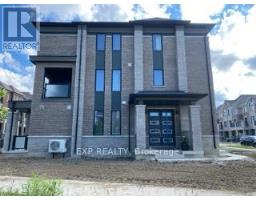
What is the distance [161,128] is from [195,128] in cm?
233

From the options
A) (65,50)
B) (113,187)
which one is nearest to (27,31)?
(65,50)

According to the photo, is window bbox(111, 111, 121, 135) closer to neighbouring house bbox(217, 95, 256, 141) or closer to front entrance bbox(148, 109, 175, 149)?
front entrance bbox(148, 109, 175, 149)

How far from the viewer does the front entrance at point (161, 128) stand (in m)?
14.9

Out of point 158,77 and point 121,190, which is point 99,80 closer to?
point 158,77

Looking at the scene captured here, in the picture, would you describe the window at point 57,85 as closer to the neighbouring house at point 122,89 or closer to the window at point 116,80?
the neighbouring house at point 122,89

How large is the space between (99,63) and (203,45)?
774 centimetres

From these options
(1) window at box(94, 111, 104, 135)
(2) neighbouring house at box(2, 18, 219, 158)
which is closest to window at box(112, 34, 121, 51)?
(2) neighbouring house at box(2, 18, 219, 158)

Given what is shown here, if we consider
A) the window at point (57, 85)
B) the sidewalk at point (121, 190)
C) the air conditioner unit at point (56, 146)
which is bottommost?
the sidewalk at point (121, 190)

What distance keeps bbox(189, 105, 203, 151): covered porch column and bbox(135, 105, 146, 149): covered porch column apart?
3.00 metres

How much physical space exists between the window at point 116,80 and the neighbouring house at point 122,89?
0.06 m

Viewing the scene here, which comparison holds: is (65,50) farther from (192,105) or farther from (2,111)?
(192,105)

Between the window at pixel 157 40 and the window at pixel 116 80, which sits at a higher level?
the window at pixel 157 40

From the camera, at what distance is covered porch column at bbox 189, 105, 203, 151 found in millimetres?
13477

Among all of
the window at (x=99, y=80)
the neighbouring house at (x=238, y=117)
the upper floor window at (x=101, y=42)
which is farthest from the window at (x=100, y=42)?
the neighbouring house at (x=238, y=117)
